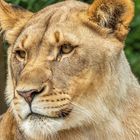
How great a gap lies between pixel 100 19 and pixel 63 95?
487mm

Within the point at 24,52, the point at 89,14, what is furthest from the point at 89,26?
the point at 24,52

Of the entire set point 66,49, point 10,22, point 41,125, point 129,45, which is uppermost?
point 66,49

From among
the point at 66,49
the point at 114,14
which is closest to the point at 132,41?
the point at 114,14

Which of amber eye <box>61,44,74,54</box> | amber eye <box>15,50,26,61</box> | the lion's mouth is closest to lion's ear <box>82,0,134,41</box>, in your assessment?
amber eye <box>61,44,74,54</box>

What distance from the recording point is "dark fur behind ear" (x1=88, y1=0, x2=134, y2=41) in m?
4.57

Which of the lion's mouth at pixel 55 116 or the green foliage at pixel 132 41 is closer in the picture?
the lion's mouth at pixel 55 116

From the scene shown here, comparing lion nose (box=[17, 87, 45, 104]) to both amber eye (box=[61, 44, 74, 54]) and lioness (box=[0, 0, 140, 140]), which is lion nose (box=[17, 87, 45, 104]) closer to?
lioness (box=[0, 0, 140, 140])

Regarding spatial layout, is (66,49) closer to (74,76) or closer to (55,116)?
(74,76)

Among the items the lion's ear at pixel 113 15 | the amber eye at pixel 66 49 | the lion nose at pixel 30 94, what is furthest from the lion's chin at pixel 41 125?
the lion's ear at pixel 113 15

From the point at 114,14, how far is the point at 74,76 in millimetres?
402

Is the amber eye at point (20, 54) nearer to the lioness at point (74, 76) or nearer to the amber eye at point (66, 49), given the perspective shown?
the lioness at point (74, 76)

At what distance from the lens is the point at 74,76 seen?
4500mm

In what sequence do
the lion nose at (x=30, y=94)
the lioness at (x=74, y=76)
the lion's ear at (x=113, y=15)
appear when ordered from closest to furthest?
the lion nose at (x=30, y=94), the lioness at (x=74, y=76), the lion's ear at (x=113, y=15)

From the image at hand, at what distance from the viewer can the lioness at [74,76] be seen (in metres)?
4.43
